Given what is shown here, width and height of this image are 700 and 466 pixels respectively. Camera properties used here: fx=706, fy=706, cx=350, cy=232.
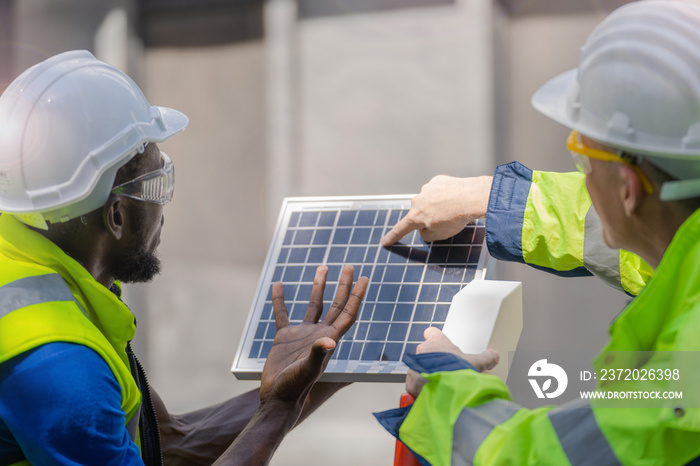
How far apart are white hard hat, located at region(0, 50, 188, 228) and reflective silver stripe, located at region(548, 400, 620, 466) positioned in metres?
1.21

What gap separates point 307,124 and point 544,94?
3.41 meters

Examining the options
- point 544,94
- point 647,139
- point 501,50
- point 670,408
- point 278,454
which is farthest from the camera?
point 278,454

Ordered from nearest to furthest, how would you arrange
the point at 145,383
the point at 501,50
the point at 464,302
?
the point at 464,302 → the point at 145,383 → the point at 501,50

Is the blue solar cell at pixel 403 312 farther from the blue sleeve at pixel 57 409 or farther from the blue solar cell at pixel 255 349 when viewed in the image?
the blue sleeve at pixel 57 409

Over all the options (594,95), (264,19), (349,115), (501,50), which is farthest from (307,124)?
(594,95)

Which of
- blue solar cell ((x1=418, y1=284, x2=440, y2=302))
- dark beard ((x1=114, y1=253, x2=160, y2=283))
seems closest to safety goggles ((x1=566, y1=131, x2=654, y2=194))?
blue solar cell ((x1=418, y1=284, x2=440, y2=302))

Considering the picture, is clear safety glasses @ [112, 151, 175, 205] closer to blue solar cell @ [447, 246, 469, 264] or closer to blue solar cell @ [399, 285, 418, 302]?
blue solar cell @ [399, 285, 418, 302]

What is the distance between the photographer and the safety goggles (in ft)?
4.58

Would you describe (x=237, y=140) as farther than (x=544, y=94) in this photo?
Result: Yes

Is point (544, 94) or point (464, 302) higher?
point (544, 94)

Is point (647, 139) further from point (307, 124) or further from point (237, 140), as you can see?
point (237, 140)

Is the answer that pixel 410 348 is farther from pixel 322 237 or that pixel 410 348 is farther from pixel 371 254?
pixel 322 237

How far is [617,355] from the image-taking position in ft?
4.50

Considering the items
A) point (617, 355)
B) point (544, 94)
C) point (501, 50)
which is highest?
point (544, 94)
